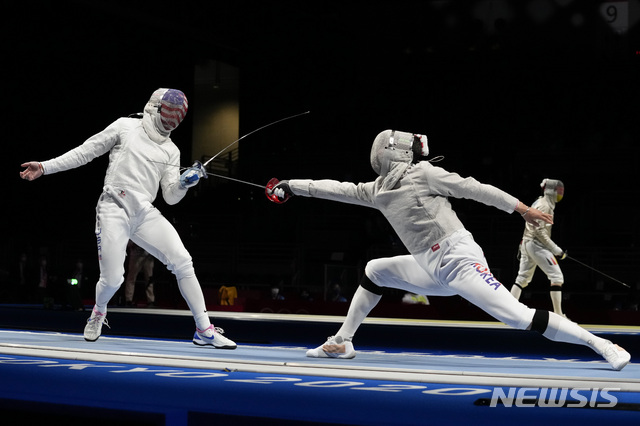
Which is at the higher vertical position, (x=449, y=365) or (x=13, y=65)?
(x=13, y=65)

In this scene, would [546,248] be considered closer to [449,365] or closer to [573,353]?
[573,353]

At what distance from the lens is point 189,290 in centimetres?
381

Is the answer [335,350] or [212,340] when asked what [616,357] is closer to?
[335,350]

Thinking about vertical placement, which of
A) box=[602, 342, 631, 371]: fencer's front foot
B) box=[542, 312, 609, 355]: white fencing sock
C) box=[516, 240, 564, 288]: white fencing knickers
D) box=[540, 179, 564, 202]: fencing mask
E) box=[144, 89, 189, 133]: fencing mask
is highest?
box=[144, 89, 189, 133]: fencing mask

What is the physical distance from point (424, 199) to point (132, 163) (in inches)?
61.2

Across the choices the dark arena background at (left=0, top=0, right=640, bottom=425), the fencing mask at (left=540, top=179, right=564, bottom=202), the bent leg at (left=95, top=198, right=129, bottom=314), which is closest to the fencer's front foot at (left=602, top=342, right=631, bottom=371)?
the bent leg at (left=95, top=198, right=129, bottom=314)

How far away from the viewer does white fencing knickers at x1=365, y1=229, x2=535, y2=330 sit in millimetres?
2949

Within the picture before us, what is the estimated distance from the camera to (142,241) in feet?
12.7

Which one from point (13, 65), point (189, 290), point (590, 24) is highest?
point (590, 24)

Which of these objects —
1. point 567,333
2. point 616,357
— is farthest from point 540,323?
point 616,357

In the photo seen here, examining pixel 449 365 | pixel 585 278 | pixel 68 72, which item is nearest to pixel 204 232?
pixel 68 72

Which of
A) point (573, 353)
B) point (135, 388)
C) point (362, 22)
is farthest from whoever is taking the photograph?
point (362, 22)

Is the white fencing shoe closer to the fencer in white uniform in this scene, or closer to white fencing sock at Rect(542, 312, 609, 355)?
white fencing sock at Rect(542, 312, 609, 355)

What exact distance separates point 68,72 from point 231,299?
5167 mm
